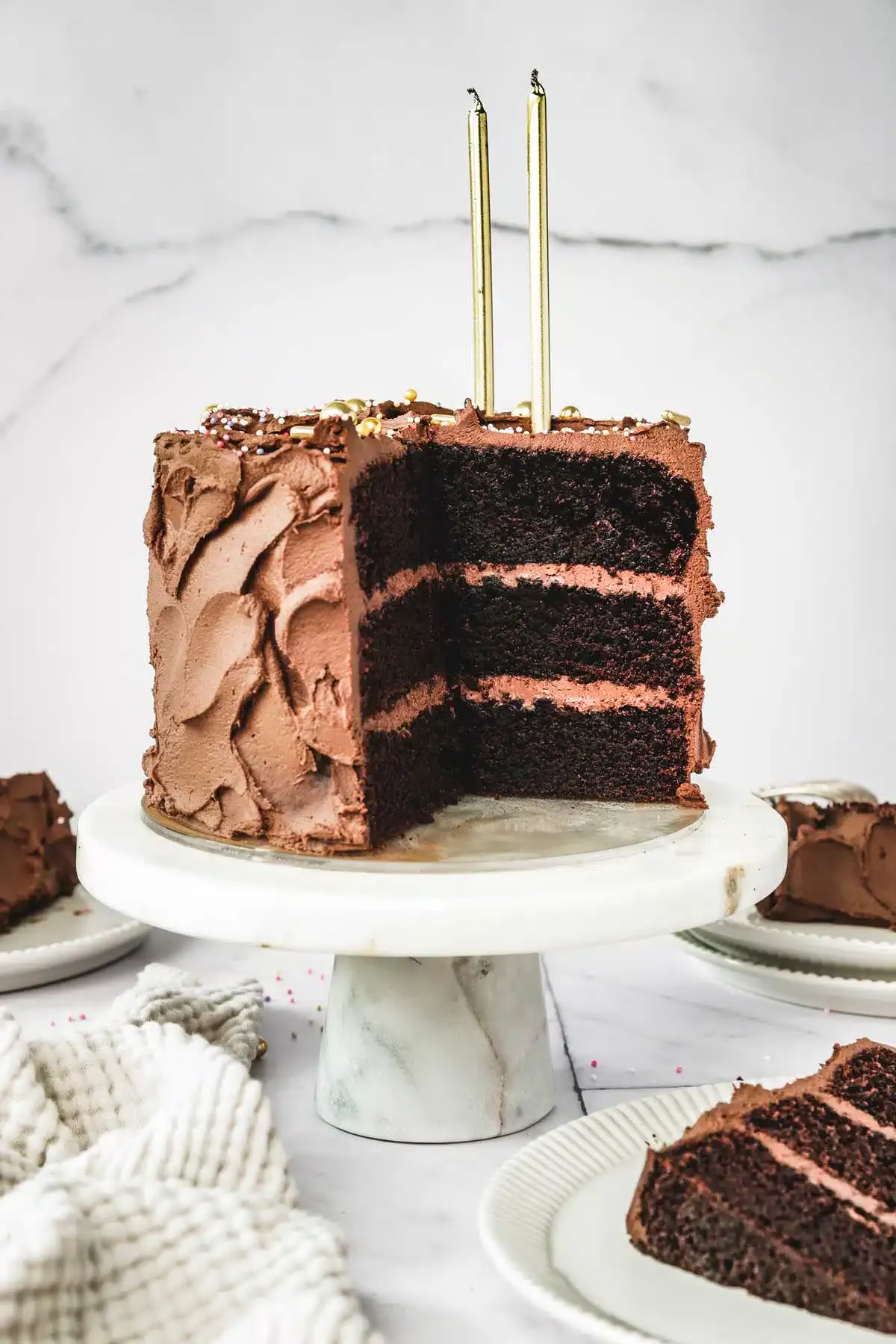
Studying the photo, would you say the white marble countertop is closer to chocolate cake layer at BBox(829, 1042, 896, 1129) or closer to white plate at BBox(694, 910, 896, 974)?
white plate at BBox(694, 910, 896, 974)

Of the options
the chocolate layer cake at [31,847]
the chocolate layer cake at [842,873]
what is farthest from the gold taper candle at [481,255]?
the chocolate layer cake at [31,847]

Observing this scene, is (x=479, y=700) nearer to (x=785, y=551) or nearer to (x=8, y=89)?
(x=785, y=551)

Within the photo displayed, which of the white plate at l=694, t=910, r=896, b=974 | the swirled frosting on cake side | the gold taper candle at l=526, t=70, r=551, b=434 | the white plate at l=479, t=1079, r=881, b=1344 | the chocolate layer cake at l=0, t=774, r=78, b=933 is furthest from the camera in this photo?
the chocolate layer cake at l=0, t=774, r=78, b=933

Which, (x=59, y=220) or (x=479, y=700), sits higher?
(x=59, y=220)

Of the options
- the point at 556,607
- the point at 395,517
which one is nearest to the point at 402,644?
the point at 395,517

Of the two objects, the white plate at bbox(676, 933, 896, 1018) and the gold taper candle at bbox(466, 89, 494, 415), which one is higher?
the gold taper candle at bbox(466, 89, 494, 415)

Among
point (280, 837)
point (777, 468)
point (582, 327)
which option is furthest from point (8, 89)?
point (280, 837)

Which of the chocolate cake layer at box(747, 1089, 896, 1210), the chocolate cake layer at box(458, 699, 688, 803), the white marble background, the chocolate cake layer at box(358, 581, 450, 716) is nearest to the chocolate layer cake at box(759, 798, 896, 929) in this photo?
the chocolate cake layer at box(458, 699, 688, 803)
